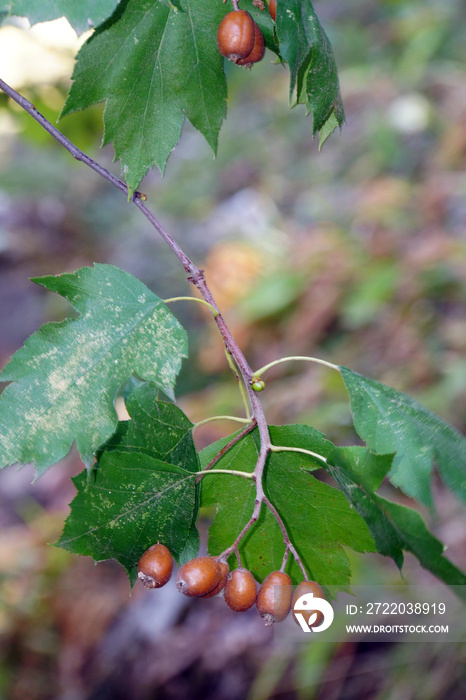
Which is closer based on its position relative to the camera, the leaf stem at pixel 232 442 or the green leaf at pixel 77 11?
the green leaf at pixel 77 11

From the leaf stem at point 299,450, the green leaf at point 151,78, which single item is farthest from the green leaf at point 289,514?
the green leaf at point 151,78

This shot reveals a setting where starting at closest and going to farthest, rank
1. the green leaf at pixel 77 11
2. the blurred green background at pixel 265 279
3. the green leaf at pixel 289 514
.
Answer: the green leaf at pixel 77 11
the green leaf at pixel 289 514
the blurred green background at pixel 265 279

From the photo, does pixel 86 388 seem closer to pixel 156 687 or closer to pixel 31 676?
pixel 156 687

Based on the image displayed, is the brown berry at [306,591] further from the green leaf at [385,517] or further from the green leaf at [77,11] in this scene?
the green leaf at [77,11]

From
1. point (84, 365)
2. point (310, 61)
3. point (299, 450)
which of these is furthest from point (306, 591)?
point (310, 61)

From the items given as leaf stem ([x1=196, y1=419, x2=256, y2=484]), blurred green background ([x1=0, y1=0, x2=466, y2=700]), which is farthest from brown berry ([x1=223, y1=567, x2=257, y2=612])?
blurred green background ([x1=0, y1=0, x2=466, y2=700])

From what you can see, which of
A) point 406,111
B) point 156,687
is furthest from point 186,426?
point 406,111

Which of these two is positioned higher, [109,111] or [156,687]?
[109,111]
